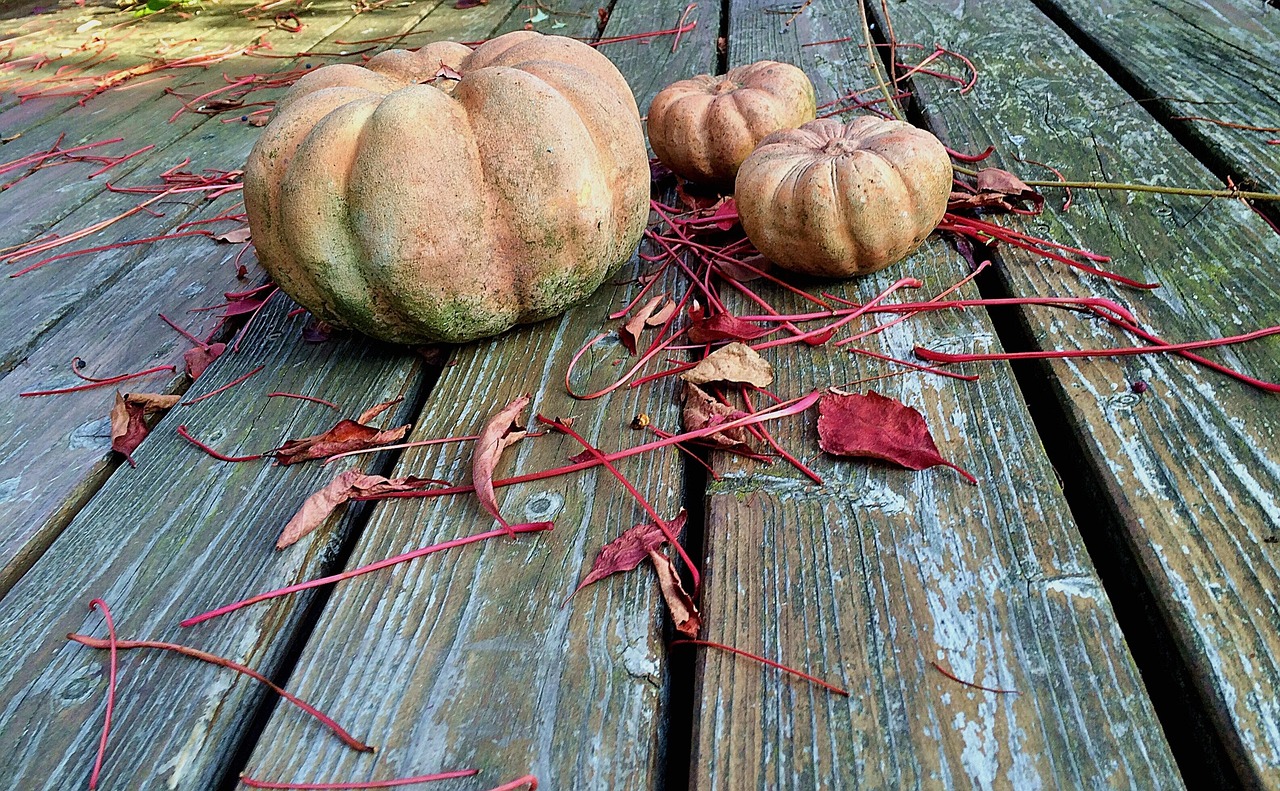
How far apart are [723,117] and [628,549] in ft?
4.13

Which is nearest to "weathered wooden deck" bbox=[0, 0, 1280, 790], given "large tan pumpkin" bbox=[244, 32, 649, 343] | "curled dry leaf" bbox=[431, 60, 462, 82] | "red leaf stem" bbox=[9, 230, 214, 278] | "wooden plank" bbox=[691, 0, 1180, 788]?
"wooden plank" bbox=[691, 0, 1180, 788]

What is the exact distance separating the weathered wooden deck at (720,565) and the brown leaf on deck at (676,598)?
0.02 m

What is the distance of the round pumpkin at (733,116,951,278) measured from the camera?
1465 mm

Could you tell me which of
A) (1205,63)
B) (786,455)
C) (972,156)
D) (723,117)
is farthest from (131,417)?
(1205,63)

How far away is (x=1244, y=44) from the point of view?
2262mm

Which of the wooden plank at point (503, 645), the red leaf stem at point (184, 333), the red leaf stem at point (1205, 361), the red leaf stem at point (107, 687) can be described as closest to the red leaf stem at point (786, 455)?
the wooden plank at point (503, 645)

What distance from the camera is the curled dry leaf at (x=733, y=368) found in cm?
128

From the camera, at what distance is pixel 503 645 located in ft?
3.05

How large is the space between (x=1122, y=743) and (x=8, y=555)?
1.46 meters

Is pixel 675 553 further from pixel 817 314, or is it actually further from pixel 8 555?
pixel 8 555

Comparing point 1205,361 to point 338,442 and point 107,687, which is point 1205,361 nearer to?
point 338,442

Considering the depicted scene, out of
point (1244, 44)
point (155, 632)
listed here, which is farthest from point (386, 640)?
point (1244, 44)

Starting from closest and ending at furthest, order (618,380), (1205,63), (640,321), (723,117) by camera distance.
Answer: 1. (618,380)
2. (640,321)
3. (723,117)
4. (1205,63)

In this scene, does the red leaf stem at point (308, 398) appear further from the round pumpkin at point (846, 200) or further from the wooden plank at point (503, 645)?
the round pumpkin at point (846, 200)
